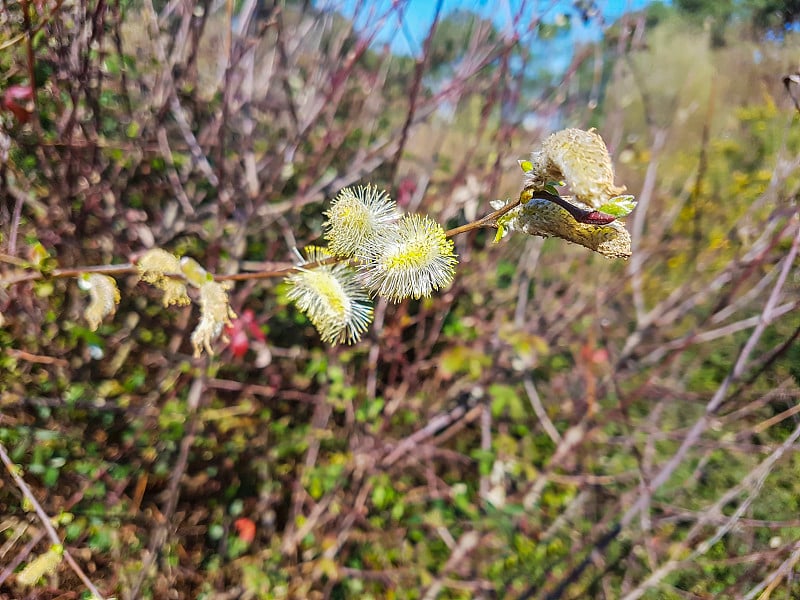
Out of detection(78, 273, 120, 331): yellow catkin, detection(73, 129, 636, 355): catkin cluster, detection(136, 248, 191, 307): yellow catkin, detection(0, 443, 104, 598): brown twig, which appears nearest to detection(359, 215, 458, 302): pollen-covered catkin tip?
detection(73, 129, 636, 355): catkin cluster

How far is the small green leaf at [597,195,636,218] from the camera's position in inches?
Answer: 22.0

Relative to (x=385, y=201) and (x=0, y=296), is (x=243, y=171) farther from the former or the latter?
(x=385, y=201)

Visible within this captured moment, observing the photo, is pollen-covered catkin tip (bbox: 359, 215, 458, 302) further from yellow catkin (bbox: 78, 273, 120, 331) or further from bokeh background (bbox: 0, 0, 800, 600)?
bokeh background (bbox: 0, 0, 800, 600)

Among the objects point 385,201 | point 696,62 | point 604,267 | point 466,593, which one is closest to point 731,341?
point 604,267

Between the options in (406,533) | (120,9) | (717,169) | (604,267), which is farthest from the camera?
(717,169)

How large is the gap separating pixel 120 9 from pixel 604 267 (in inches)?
93.3

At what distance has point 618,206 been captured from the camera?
56 cm

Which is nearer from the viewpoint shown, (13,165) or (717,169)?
(13,165)

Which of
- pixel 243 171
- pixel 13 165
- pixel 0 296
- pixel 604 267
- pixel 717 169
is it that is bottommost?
pixel 0 296

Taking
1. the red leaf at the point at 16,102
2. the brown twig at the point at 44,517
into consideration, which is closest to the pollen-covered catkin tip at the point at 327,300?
the brown twig at the point at 44,517

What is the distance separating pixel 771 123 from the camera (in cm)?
236

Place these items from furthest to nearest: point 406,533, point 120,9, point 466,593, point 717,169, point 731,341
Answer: point 717,169 < point 731,341 < point 406,533 < point 466,593 < point 120,9

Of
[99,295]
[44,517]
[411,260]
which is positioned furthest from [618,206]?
[44,517]

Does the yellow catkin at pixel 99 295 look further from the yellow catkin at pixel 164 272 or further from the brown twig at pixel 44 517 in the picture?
the brown twig at pixel 44 517
